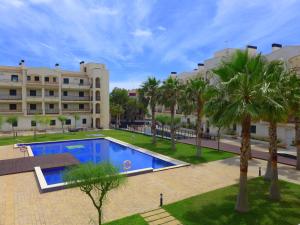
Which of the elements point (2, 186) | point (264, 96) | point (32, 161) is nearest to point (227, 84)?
point (264, 96)

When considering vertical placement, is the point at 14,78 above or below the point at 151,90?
above

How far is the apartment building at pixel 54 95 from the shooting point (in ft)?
144

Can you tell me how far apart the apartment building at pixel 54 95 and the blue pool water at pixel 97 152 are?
51.6 feet

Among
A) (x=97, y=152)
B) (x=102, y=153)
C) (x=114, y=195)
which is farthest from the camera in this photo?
(x=97, y=152)

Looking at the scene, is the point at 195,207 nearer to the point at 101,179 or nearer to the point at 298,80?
the point at 101,179

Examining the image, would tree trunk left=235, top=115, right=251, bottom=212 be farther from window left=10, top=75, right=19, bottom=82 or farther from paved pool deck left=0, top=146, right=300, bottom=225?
window left=10, top=75, right=19, bottom=82

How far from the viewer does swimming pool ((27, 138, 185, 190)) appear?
2194 cm

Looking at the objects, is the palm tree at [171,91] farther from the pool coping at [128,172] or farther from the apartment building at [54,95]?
the apartment building at [54,95]

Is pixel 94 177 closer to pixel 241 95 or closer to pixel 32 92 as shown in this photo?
pixel 241 95

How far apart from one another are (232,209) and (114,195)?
22.2 ft

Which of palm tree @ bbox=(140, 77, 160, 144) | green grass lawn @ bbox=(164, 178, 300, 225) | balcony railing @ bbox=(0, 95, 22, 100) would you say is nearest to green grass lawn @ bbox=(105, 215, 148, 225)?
green grass lawn @ bbox=(164, 178, 300, 225)

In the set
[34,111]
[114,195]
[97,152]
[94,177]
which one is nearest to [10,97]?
[34,111]

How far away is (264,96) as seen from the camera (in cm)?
1003

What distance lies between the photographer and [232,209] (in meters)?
11.8
